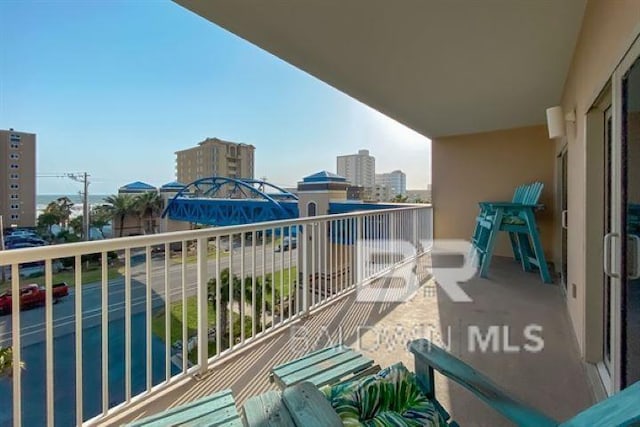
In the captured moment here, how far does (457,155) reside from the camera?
20.8 feet

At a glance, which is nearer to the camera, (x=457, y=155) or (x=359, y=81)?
(x=359, y=81)

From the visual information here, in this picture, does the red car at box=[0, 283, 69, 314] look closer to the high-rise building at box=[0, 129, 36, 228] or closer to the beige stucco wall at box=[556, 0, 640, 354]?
the high-rise building at box=[0, 129, 36, 228]

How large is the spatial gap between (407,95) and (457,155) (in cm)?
284

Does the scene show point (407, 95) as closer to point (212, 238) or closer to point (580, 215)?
point (580, 215)

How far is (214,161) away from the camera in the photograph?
19984 mm

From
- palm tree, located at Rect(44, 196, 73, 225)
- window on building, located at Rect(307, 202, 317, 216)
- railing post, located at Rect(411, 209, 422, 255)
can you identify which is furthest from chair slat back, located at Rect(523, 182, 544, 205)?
palm tree, located at Rect(44, 196, 73, 225)

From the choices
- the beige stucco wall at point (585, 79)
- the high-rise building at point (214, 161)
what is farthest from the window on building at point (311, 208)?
the high-rise building at point (214, 161)

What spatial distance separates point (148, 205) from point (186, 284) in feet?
43.5

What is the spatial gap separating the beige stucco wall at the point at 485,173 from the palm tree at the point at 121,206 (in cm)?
883

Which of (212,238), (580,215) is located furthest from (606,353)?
(212,238)

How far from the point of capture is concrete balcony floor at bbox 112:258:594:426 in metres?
1.80

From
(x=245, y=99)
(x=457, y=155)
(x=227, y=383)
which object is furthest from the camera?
(x=245, y=99)

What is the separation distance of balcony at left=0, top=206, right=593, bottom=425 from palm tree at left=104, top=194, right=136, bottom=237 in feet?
18.7

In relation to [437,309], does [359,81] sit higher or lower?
higher
